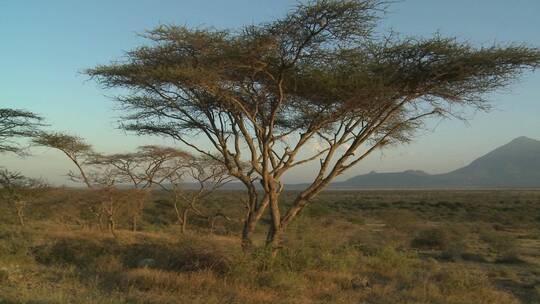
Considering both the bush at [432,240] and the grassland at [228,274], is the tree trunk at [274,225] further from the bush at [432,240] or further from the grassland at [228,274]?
the bush at [432,240]

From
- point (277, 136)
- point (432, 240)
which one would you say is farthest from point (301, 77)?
point (432, 240)

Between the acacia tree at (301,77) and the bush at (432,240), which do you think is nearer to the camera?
the acacia tree at (301,77)

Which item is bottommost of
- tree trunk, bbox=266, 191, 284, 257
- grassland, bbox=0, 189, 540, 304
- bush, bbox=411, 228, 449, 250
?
bush, bbox=411, 228, 449, 250

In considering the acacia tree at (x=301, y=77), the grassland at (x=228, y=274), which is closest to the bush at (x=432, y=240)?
the grassland at (x=228, y=274)

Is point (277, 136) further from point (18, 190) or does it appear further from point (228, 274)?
point (18, 190)

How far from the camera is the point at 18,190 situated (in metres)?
25.4

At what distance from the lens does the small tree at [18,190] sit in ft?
82.3

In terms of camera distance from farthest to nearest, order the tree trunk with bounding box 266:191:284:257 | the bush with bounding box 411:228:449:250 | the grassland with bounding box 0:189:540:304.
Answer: the bush with bounding box 411:228:449:250, the tree trunk with bounding box 266:191:284:257, the grassland with bounding box 0:189:540:304

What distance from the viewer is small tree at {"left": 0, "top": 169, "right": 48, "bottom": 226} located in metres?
25.1

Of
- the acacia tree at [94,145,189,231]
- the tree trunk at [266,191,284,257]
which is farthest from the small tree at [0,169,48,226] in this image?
the tree trunk at [266,191,284,257]

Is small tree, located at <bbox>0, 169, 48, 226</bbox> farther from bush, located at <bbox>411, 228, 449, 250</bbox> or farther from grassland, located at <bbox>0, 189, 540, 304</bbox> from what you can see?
bush, located at <bbox>411, 228, 449, 250</bbox>

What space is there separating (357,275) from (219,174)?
11945 millimetres

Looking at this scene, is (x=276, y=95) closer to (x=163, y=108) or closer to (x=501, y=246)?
(x=163, y=108)

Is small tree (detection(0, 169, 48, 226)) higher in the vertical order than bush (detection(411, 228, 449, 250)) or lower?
higher
